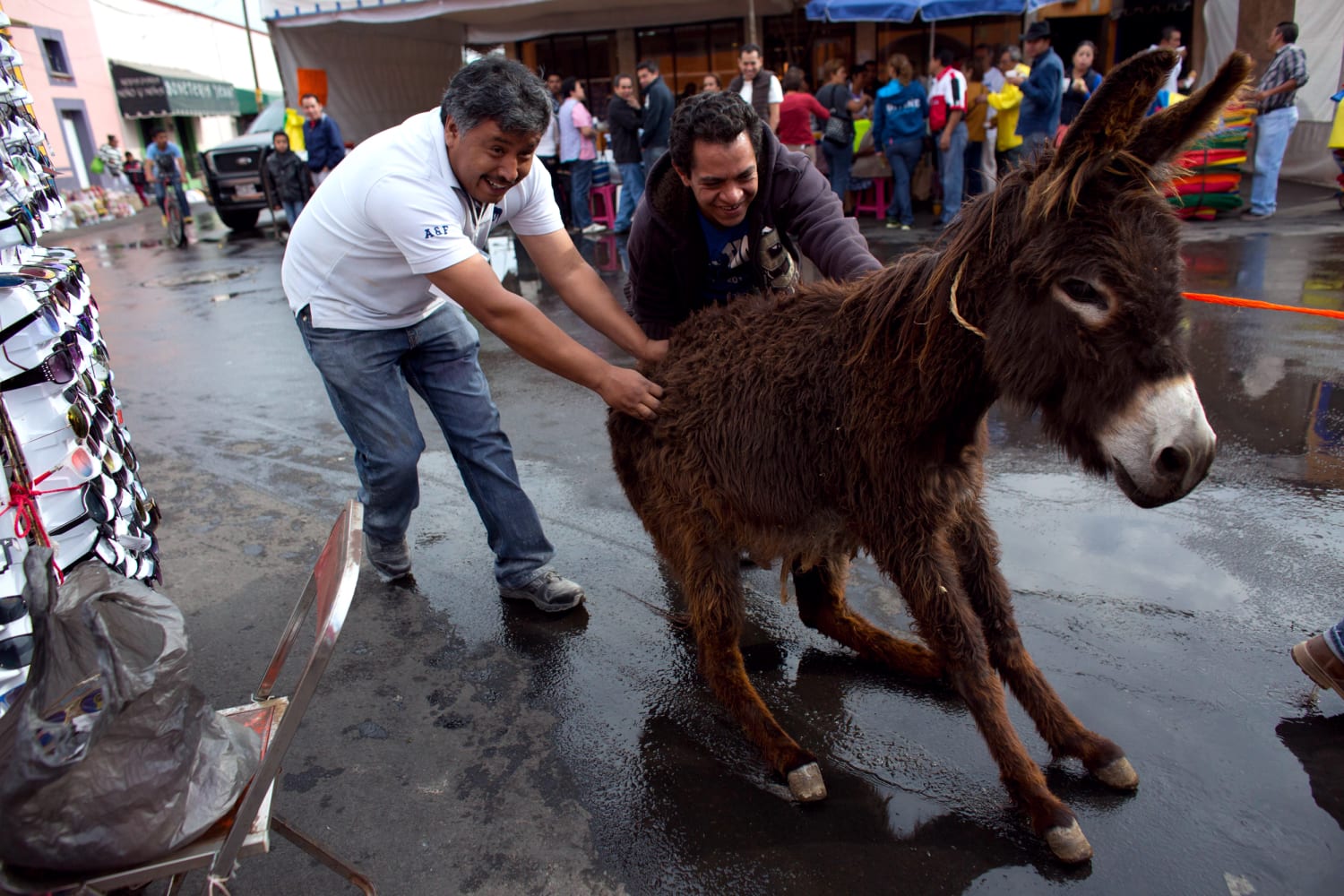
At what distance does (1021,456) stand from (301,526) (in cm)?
379

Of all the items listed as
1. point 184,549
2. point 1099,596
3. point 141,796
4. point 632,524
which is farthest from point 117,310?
point 1099,596

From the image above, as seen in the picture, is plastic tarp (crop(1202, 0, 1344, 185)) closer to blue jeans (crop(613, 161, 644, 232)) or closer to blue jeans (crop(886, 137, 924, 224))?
blue jeans (crop(886, 137, 924, 224))

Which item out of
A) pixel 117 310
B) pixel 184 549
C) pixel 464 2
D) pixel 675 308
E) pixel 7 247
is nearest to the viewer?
pixel 7 247

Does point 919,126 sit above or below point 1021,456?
above

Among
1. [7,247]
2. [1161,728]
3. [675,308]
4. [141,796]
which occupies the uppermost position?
[7,247]

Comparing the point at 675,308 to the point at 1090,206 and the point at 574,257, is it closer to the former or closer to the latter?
the point at 574,257

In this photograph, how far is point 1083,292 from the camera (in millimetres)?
1785

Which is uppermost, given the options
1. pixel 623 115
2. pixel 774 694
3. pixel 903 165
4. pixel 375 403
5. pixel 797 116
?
pixel 623 115

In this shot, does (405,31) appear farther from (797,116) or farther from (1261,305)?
(1261,305)

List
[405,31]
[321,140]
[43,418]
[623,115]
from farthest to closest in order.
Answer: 1. [405,31]
2. [321,140]
3. [623,115]
4. [43,418]

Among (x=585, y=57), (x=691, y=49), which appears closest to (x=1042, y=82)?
(x=691, y=49)

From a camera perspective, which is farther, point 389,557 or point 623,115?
point 623,115

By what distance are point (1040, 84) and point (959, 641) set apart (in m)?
9.51

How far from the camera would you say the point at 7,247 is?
2.32m
